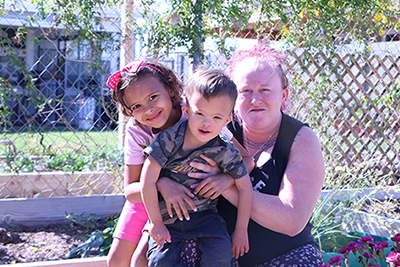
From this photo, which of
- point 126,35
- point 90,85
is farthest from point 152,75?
point 90,85

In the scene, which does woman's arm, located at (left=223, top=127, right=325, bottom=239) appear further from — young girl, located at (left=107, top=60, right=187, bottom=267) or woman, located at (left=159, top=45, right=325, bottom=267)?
young girl, located at (left=107, top=60, right=187, bottom=267)

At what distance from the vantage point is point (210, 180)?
1.44m

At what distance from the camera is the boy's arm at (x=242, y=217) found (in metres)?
1.46

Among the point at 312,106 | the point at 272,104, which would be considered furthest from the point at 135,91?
the point at 312,106

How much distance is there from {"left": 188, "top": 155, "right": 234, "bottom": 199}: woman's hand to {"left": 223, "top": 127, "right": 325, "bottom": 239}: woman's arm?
6 centimetres

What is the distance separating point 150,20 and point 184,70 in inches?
24.5

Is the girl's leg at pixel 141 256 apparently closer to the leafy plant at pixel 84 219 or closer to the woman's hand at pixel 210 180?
the woman's hand at pixel 210 180

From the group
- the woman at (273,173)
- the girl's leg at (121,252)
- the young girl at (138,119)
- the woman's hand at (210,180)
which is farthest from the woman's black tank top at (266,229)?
the girl's leg at (121,252)

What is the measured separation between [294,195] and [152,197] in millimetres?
621

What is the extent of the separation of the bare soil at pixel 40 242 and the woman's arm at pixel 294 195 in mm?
1539

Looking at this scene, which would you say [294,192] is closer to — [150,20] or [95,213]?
[95,213]

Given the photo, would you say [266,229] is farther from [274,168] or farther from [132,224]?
[132,224]

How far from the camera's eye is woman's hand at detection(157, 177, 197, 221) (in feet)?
4.58

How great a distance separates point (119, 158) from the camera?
3422mm
